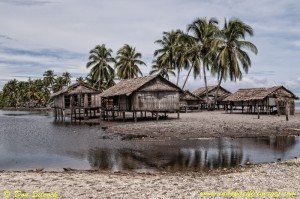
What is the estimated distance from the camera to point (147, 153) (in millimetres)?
16781

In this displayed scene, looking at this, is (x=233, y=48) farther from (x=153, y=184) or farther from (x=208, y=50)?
(x=153, y=184)

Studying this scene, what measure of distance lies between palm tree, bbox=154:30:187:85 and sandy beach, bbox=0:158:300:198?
138 feet

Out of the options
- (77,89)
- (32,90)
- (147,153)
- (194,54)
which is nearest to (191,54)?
(194,54)

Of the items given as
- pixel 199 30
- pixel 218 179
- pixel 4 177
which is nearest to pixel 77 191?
pixel 4 177

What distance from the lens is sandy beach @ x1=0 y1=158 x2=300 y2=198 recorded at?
8742mm

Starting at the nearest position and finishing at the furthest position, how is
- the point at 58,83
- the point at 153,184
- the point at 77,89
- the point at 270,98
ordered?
1. the point at 153,184
2. the point at 270,98
3. the point at 77,89
4. the point at 58,83

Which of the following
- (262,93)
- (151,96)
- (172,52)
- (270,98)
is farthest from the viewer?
(172,52)

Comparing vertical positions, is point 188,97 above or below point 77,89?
below

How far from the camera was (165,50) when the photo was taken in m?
57.8

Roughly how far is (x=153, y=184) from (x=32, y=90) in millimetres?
101498

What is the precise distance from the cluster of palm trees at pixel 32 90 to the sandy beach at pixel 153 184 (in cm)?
8538

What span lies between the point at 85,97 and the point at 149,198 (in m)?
37.3

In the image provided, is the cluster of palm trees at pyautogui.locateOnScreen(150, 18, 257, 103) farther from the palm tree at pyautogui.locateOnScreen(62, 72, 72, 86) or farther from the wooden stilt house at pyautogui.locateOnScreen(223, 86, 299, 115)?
the palm tree at pyautogui.locateOnScreen(62, 72, 72, 86)

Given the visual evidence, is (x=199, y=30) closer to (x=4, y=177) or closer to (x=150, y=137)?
(x=150, y=137)
